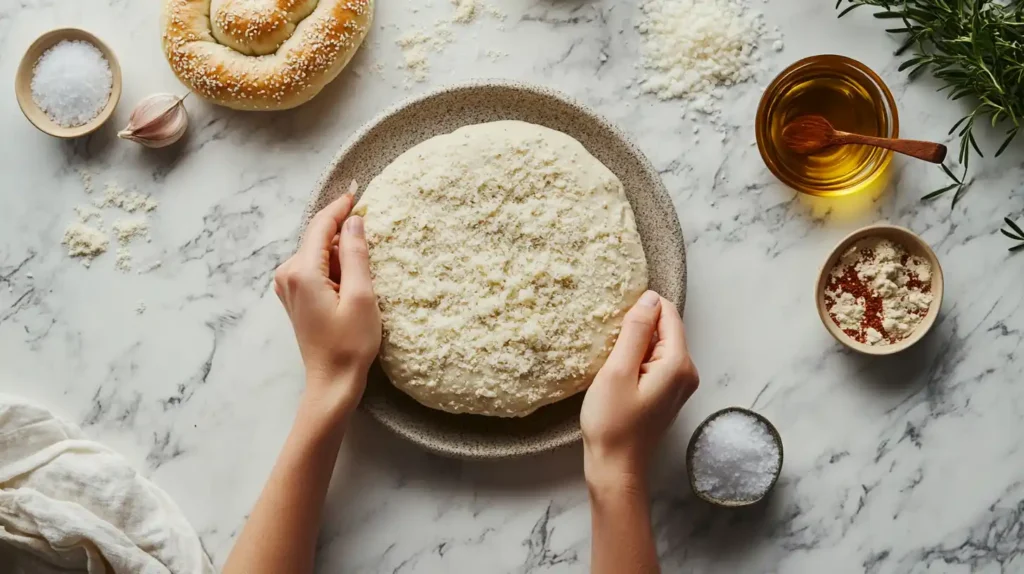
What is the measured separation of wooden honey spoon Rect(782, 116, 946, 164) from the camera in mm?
1568

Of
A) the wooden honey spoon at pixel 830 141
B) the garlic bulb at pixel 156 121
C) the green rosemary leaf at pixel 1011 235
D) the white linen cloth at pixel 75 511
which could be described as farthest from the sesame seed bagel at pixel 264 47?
the green rosemary leaf at pixel 1011 235

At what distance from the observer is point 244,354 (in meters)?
1.76

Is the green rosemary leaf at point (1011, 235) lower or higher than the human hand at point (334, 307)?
higher

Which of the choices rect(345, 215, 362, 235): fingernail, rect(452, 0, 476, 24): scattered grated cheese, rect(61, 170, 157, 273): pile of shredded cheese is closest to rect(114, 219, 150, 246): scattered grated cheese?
rect(61, 170, 157, 273): pile of shredded cheese

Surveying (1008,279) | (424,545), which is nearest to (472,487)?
(424,545)

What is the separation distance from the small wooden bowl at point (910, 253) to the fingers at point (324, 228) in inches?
35.8

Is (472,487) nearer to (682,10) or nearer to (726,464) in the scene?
(726,464)

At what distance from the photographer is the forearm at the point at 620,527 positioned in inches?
60.3

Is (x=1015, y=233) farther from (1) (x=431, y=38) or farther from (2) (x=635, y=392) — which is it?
(1) (x=431, y=38)

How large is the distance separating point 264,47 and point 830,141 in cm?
113

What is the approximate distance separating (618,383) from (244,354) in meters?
0.79

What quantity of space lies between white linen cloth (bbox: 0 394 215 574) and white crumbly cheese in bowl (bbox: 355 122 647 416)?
56cm

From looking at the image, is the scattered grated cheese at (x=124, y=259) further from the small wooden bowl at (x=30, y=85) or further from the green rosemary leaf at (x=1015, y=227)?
the green rosemary leaf at (x=1015, y=227)

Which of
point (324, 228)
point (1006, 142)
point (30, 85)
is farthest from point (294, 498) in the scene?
point (1006, 142)
